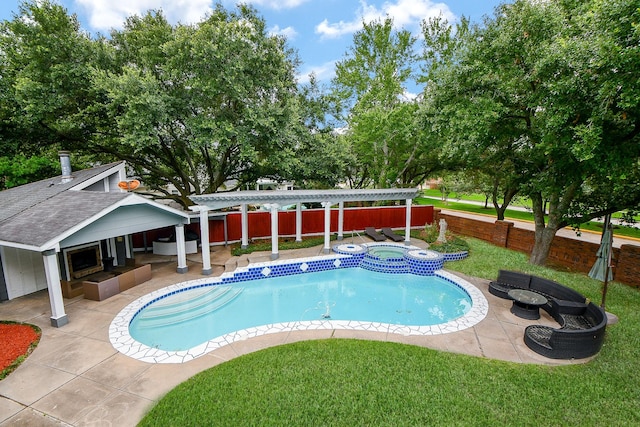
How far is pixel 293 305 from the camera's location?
9500 mm

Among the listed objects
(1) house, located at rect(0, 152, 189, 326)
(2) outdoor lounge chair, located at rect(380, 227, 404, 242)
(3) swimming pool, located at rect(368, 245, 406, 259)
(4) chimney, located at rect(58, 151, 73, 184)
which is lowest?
(3) swimming pool, located at rect(368, 245, 406, 259)

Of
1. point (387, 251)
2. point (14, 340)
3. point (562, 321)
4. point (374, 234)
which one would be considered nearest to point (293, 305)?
point (387, 251)

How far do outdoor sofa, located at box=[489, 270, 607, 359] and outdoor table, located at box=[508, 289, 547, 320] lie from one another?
14.0 inches

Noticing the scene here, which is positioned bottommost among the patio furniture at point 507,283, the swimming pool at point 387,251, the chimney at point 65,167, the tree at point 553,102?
the swimming pool at point 387,251

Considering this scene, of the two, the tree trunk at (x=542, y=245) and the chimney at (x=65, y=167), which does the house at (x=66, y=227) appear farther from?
the tree trunk at (x=542, y=245)

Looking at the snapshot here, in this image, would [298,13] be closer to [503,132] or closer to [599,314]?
[503,132]

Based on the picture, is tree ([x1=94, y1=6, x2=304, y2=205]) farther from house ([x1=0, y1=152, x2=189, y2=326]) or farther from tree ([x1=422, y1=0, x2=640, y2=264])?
tree ([x1=422, y1=0, x2=640, y2=264])

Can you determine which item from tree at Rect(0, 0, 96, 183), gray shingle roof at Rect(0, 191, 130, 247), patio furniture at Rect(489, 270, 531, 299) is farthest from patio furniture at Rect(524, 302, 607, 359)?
tree at Rect(0, 0, 96, 183)

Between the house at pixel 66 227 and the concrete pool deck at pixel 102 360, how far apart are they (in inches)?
31.6

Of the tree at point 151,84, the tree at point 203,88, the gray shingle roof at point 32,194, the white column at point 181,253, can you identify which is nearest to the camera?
the gray shingle roof at point 32,194

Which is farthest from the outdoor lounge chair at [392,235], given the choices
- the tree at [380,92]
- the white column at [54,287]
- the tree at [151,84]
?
the white column at [54,287]

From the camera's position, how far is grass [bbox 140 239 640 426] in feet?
14.8

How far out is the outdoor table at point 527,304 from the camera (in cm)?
789

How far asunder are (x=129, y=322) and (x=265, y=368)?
4.43 meters
